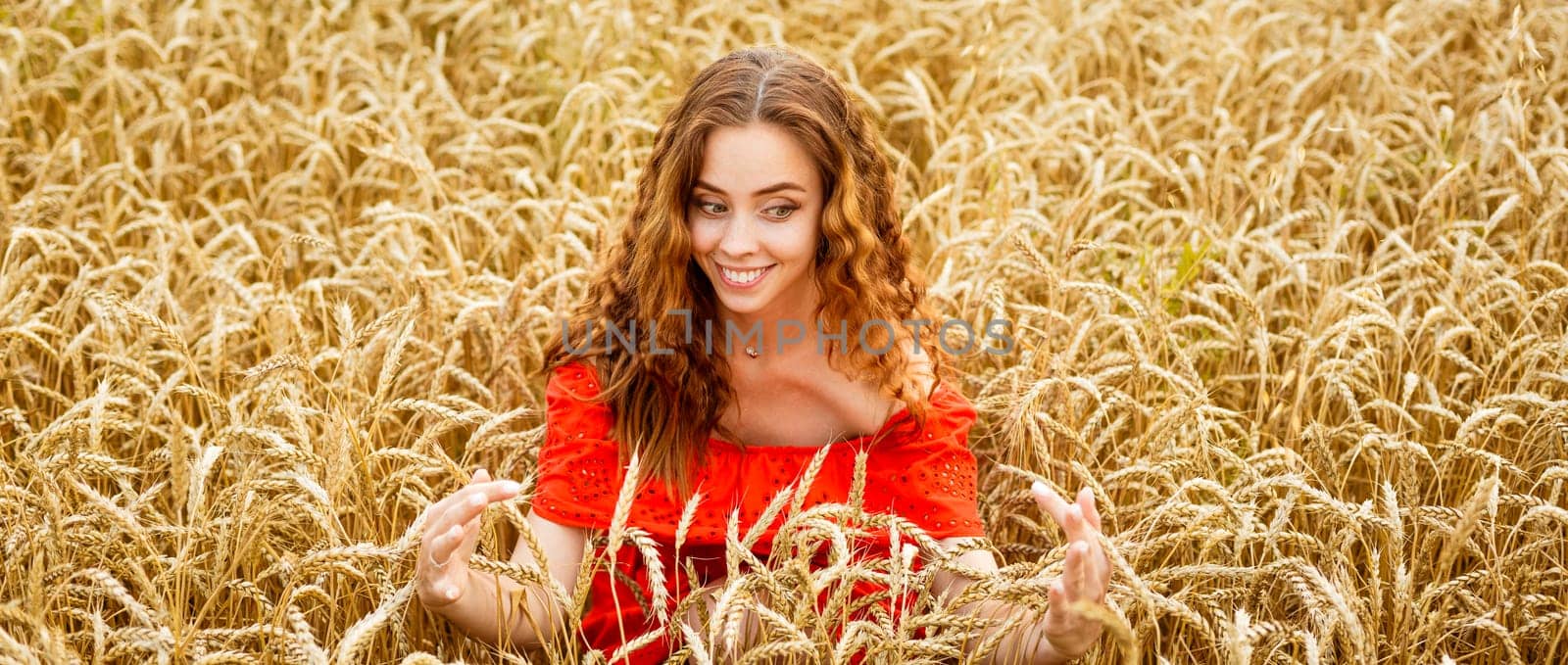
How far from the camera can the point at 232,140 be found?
311 centimetres

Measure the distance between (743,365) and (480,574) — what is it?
0.54 m

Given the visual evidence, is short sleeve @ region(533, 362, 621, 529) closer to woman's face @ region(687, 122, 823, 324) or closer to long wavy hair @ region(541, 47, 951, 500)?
long wavy hair @ region(541, 47, 951, 500)

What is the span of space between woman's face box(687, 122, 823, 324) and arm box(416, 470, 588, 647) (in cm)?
47

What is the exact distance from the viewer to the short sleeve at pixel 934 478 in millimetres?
1946

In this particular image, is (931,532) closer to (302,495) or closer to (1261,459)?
(1261,459)

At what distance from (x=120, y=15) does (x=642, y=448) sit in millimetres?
2800

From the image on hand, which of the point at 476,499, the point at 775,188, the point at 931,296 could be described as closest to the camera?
the point at 476,499

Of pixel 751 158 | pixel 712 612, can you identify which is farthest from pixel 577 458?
pixel 751 158

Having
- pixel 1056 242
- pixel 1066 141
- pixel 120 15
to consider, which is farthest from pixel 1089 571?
pixel 120 15

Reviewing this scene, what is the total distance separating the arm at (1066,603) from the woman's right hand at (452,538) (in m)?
0.60

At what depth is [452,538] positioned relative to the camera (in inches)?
58.9

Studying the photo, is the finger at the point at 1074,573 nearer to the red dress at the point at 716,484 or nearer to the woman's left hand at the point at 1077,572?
the woman's left hand at the point at 1077,572

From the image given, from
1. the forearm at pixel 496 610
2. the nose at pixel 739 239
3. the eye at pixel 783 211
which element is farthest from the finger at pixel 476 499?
→ the eye at pixel 783 211

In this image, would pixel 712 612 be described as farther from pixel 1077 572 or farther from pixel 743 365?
pixel 1077 572
